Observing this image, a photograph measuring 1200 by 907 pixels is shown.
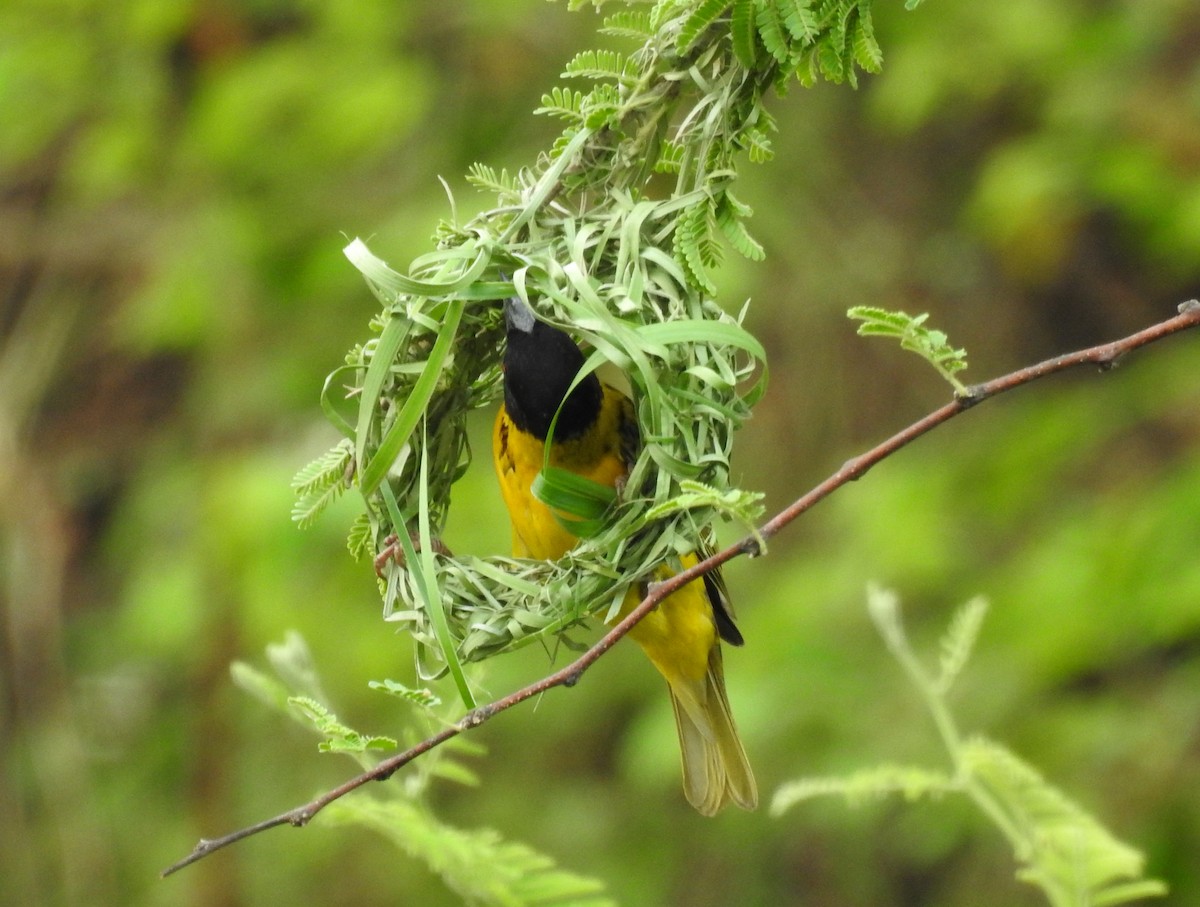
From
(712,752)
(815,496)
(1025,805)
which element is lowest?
(1025,805)

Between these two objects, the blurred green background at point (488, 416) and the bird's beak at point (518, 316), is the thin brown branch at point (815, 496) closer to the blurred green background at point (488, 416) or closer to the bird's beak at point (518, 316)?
the bird's beak at point (518, 316)

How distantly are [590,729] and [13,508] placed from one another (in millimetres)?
2346

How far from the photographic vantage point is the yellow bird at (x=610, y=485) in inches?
84.4

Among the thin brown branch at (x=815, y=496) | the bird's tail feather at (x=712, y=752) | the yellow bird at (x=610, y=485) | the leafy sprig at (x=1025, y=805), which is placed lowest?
the leafy sprig at (x=1025, y=805)

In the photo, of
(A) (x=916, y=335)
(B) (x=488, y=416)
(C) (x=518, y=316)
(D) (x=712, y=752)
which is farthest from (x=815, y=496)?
(B) (x=488, y=416)

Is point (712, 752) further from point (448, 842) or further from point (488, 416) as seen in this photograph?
point (488, 416)

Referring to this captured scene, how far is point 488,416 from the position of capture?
4684 mm

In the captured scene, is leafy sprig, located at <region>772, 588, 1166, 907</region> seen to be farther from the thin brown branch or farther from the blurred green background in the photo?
the blurred green background

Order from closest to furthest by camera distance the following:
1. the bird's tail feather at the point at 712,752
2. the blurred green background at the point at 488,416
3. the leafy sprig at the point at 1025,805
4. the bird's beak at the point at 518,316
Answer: the leafy sprig at the point at 1025,805 → the bird's beak at the point at 518,316 → the bird's tail feather at the point at 712,752 → the blurred green background at the point at 488,416

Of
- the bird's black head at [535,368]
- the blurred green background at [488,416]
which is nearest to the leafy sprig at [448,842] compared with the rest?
the bird's black head at [535,368]

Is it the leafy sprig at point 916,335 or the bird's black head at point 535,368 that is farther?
the bird's black head at point 535,368

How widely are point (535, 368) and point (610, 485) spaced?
310mm

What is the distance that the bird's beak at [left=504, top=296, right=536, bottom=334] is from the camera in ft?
6.66

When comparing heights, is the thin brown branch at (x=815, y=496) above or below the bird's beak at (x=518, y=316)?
below
